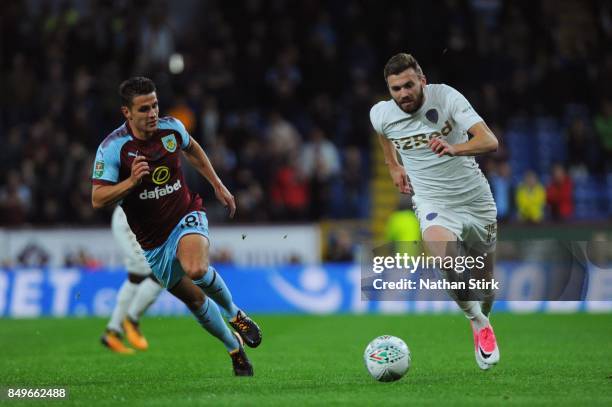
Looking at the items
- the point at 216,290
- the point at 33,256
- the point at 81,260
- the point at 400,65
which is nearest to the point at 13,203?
the point at 33,256

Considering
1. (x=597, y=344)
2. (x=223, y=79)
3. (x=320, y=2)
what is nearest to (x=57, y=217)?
(x=223, y=79)

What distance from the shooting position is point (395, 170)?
9.08 meters

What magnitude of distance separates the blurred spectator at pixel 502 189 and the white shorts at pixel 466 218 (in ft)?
32.7

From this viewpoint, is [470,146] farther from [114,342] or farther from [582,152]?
[582,152]

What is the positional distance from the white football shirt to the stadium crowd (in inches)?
405

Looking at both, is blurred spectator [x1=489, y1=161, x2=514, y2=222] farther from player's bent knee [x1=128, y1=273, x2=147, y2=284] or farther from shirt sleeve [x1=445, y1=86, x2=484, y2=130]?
shirt sleeve [x1=445, y1=86, x2=484, y2=130]

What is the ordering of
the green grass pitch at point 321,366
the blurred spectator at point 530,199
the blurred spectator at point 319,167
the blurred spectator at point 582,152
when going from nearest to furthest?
1. the green grass pitch at point 321,366
2. the blurred spectator at point 530,199
3. the blurred spectator at point 319,167
4. the blurred spectator at point 582,152

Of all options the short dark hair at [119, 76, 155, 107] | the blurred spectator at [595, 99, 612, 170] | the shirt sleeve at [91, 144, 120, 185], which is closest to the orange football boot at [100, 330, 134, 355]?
the shirt sleeve at [91, 144, 120, 185]

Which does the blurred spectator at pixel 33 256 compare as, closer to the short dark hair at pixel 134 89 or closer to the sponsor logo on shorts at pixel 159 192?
the sponsor logo on shorts at pixel 159 192

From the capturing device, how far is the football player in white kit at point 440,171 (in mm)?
8469

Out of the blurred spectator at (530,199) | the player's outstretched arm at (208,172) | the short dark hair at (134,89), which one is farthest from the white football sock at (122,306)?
the blurred spectator at (530,199)

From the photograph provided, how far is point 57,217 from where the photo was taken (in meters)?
20.1

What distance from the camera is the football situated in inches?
321

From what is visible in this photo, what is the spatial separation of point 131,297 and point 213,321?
414 centimetres
